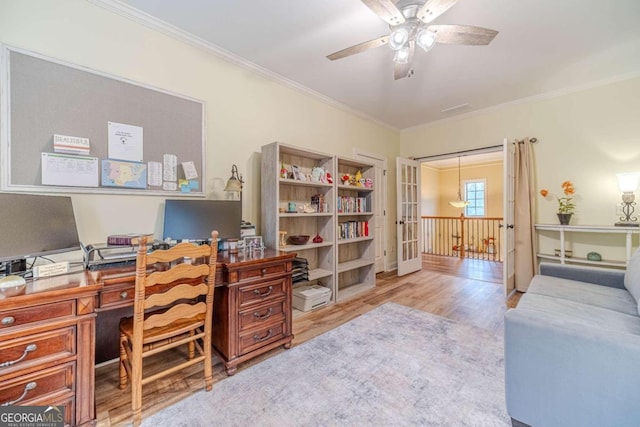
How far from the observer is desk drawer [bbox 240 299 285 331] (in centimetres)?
190

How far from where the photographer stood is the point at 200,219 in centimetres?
216

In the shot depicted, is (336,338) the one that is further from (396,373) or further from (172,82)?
(172,82)

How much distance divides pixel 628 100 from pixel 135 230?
5358 mm

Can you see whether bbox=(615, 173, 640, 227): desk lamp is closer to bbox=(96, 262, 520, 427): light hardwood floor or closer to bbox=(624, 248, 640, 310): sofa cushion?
bbox=(624, 248, 640, 310): sofa cushion

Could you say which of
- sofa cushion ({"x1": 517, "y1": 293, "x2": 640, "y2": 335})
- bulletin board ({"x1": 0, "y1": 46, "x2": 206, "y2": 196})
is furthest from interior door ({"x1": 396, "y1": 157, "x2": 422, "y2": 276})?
bulletin board ({"x1": 0, "y1": 46, "x2": 206, "y2": 196})

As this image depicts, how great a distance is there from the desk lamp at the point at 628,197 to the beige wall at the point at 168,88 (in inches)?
135

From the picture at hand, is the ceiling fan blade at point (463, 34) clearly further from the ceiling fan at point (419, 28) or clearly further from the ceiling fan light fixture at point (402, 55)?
the ceiling fan light fixture at point (402, 55)

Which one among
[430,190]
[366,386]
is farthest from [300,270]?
[430,190]

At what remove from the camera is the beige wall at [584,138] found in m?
3.04

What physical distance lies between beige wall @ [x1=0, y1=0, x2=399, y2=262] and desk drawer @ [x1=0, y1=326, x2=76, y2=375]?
0.85 metres

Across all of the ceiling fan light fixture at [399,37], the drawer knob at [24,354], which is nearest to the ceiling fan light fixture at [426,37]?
the ceiling fan light fixture at [399,37]

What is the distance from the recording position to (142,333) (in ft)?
4.70

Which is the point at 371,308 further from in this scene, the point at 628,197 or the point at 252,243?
the point at 628,197

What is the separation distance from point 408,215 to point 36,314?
460cm
